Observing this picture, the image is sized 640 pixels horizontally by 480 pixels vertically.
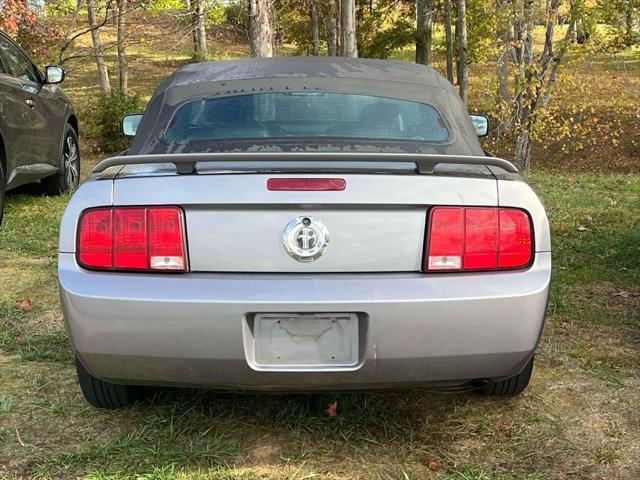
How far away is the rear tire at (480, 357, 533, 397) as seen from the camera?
319 cm

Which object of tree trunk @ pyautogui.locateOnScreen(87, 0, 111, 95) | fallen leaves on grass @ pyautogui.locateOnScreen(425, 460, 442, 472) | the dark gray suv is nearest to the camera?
fallen leaves on grass @ pyautogui.locateOnScreen(425, 460, 442, 472)

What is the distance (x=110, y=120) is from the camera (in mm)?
14969

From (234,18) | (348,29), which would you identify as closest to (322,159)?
(348,29)

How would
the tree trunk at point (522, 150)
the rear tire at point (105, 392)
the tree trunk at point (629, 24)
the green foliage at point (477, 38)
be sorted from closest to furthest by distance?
the rear tire at point (105, 392) < the tree trunk at point (629, 24) < the tree trunk at point (522, 150) < the green foliage at point (477, 38)

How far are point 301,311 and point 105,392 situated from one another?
117 cm

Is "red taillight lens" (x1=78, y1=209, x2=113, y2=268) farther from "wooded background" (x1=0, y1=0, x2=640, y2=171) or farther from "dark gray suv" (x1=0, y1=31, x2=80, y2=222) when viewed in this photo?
"wooded background" (x1=0, y1=0, x2=640, y2=171)

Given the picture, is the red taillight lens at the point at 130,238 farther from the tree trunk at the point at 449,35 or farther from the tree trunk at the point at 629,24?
the tree trunk at the point at 449,35

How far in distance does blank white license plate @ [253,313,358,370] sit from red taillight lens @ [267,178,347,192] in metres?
0.43

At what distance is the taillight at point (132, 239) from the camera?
98.1 inches

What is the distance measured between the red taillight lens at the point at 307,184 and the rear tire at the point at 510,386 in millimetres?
1306

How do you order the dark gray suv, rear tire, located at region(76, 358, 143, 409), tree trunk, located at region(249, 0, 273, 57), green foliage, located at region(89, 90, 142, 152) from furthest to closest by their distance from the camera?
green foliage, located at region(89, 90, 142, 152), tree trunk, located at region(249, 0, 273, 57), the dark gray suv, rear tire, located at region(76, 358, 143, 409)

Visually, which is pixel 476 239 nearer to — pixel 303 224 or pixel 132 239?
pixel 303 224

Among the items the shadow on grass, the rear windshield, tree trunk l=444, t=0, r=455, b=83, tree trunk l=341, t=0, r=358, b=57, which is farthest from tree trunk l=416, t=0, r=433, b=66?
the shadow on grass

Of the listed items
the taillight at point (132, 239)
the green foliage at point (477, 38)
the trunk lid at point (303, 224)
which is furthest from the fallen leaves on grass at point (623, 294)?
the green foliage at point (477, 38)
